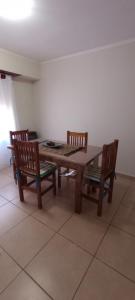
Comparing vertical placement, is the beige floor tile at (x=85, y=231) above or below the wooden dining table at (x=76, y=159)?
below

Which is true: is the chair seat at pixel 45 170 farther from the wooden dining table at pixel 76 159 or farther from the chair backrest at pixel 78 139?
the chair backrest at pixel 78 139

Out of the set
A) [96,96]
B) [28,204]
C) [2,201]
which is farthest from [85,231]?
[96,96]

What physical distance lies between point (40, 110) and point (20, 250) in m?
2.98

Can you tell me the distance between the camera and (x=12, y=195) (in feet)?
7.28

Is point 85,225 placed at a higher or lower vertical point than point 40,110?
lower

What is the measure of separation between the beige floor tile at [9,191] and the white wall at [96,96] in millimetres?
1567

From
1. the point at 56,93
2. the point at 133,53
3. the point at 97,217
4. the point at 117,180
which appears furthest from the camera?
the point at 56,93

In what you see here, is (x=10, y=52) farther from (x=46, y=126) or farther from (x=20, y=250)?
(x=20, y=250)

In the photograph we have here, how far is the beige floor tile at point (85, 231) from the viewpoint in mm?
1436

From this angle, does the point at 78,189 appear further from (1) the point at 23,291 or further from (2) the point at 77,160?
(1) the point at 23,291

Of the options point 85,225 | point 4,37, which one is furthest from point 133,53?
point 85,225

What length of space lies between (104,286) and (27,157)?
140cm

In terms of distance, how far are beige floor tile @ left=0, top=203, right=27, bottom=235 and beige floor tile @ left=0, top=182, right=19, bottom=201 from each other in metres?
0.21

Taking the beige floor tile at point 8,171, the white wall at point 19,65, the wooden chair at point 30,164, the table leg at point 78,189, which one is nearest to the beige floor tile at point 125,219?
the table leg at point 78,189
